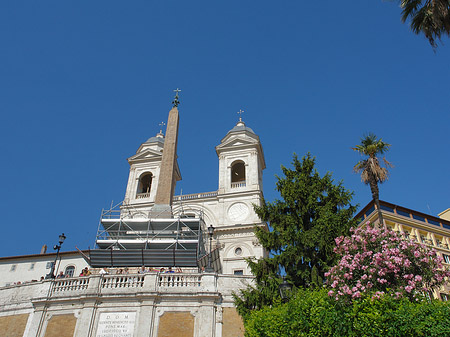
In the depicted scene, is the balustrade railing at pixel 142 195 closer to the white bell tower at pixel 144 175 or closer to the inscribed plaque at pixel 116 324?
the white bell tower at pixel 144 175

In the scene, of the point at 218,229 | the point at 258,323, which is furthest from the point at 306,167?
the point at 218,229

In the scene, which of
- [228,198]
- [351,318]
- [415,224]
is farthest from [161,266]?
[415,224]

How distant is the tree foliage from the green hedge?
7.63 ft

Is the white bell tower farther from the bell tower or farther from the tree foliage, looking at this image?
the tree foliage

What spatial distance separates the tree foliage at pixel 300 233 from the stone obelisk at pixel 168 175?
44.1 ft

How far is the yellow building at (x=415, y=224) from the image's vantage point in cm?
4056

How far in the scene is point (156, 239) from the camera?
102ft

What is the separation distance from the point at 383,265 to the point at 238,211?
74.8ft

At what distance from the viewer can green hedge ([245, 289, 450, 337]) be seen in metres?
12.5

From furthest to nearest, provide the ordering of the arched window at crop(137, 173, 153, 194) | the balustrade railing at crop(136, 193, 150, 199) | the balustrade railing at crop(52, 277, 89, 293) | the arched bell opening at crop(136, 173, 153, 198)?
1. the arched window at crop(137, 173, 153, 194)
2. the arched bell opening at crop(136, 173, 153, 198)
3. the balustrade railing at crop(136, 193, 150, 199)
4. the balustrade railing at crop(52, 277, 89, 293)

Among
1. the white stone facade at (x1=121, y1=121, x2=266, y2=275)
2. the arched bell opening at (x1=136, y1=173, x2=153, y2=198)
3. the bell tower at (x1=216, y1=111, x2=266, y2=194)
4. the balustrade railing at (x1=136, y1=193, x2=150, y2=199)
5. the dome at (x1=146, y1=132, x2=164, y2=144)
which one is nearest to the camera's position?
the white stone facade at (x1=121, y1=121, x2=266, y2=275)

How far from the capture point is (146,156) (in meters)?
45.3

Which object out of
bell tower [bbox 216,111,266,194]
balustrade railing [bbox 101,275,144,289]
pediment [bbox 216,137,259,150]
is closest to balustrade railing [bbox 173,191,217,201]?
bell tower [bbox 216,111,266,194]

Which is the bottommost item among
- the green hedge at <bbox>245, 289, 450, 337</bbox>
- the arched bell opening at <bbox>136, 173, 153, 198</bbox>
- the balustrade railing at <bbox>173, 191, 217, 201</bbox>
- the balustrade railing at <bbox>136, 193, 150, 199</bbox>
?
the green hedge at <bbox>245, 289, 450, 337</bbox>
